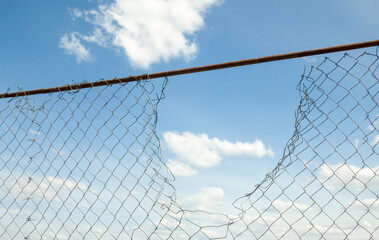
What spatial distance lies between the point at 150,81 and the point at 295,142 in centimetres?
Result: 126

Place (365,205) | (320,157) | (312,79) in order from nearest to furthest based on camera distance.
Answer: (365,205) → (320,157) → (312,79)

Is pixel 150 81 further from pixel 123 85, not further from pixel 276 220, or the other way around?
pixel 276 220

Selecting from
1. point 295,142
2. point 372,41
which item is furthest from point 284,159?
point 372,41

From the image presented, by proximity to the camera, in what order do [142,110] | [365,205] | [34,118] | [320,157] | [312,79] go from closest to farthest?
[365,205]
[320,157]
[312,79]
[142,110]
[34,118]

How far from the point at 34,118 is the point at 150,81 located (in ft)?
4.31

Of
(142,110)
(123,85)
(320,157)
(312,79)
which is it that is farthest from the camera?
(123,85)

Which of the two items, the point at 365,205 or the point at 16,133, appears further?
the point at 16,133

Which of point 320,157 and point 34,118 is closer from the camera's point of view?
point 320,157

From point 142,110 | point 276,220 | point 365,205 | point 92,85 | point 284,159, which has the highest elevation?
point 92,85

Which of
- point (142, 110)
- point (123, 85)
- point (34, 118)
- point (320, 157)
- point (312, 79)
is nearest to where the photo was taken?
point (320, 157)

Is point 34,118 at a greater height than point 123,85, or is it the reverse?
point 123,85

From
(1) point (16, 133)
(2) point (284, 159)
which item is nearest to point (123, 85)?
(1) point (16, 133)

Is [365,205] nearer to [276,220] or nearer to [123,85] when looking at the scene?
[276,220]

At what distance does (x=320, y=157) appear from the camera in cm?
202
